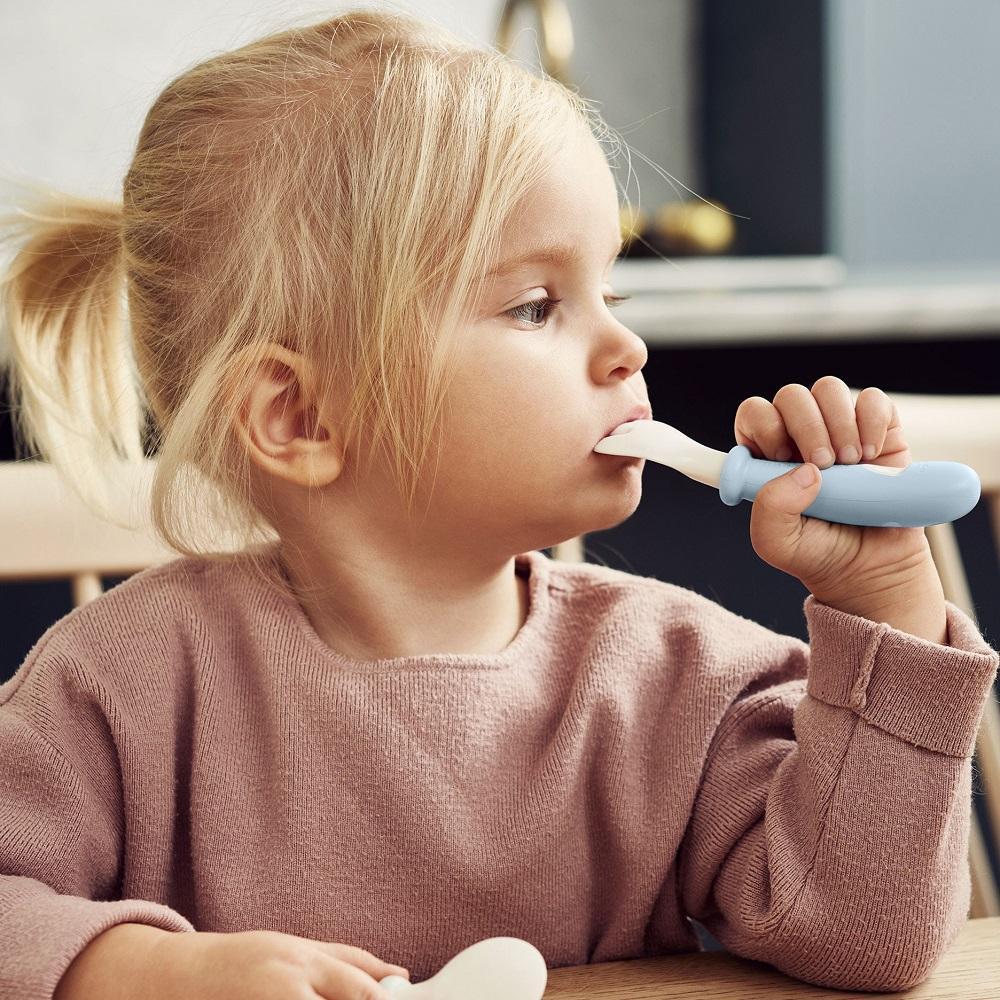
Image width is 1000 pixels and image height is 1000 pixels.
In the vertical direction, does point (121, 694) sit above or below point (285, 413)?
below

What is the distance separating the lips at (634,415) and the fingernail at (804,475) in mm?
98

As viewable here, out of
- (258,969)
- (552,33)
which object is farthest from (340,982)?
(552,33)

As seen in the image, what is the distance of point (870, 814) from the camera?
64 centimetres

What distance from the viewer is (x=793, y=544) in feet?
2.09

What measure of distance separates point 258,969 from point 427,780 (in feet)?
0.63

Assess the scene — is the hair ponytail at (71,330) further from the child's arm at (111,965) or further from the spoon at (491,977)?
the spoon at (491,977)

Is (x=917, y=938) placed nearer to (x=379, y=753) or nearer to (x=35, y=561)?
(x=379, y=753)

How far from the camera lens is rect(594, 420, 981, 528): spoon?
1.88 feet

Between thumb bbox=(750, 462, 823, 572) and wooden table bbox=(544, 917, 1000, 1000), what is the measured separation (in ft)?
0.63

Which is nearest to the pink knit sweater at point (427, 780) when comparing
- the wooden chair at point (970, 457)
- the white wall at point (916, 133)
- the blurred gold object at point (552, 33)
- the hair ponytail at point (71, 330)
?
the hair ponytail at point (71, 330)

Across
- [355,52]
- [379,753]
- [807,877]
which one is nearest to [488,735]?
[379,753]

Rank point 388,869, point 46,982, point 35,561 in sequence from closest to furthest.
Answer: point 46,982 < point 388,869 < point 35,561

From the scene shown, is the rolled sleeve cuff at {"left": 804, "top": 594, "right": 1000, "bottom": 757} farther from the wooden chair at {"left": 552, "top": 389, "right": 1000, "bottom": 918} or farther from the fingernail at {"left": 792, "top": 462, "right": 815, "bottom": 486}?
the wooden chair at {"left": 552, "top": 389, "right": 1000, "bottom": 918}

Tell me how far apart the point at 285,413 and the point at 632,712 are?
0.83ft
